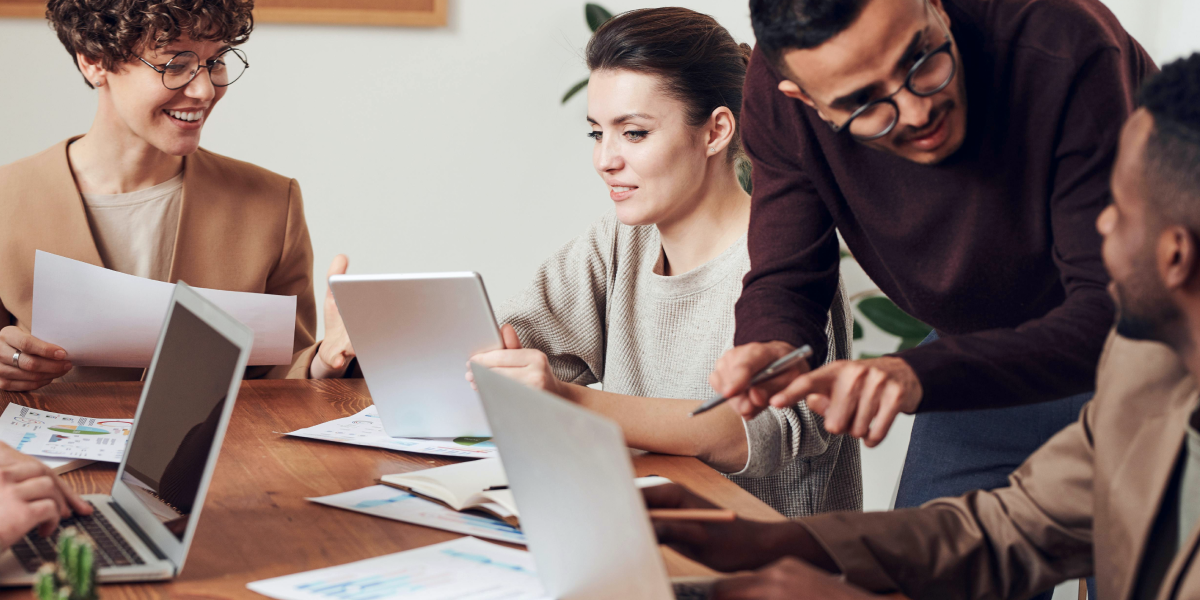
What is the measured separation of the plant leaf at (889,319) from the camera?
2662 millimetres

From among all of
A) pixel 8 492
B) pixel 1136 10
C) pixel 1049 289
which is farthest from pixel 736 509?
pixel 1136 10

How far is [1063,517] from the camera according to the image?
0.91 metres

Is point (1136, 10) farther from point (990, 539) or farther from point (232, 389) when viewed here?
A: point (232, 389)

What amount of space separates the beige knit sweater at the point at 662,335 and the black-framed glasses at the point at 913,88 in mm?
437

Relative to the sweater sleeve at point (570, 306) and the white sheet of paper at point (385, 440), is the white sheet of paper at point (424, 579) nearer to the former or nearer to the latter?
the white sheet of paper at point (385, 440)

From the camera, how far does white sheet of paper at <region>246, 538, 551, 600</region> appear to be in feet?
2.65

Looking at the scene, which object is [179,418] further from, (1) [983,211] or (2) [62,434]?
(1) [983,211]

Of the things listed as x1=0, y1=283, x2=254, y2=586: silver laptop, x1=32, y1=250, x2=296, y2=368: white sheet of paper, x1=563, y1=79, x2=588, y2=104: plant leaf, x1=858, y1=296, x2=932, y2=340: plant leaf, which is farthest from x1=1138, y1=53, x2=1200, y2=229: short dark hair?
x1=563, y1=79, x2=588, y2=104: plant leaf

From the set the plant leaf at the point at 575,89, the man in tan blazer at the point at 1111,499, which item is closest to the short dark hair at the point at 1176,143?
the man in tan blazer at the point at 1111,499

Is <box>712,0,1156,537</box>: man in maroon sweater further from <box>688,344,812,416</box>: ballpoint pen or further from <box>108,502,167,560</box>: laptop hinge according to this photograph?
<box>108,502,167,560</box>: laptop hinge

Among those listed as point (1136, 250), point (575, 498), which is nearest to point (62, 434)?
point (575, 498)

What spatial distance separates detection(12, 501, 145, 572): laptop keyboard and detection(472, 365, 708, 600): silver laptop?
0.36 m

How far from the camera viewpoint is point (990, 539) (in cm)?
92

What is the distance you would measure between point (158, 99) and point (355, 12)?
1.11 m
